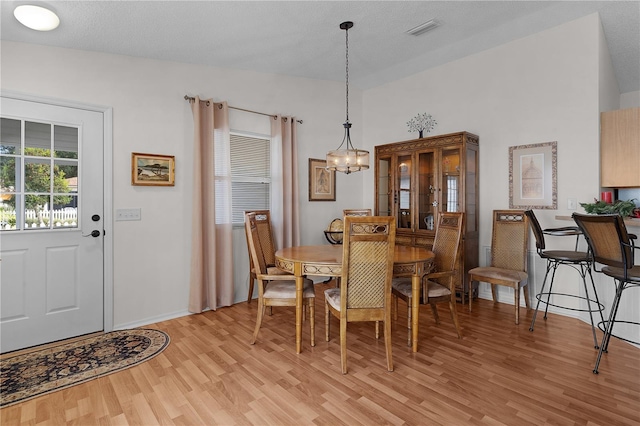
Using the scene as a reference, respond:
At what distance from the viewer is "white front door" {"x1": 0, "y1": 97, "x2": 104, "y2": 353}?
9.14 feet

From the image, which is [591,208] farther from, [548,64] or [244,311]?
[244,311]

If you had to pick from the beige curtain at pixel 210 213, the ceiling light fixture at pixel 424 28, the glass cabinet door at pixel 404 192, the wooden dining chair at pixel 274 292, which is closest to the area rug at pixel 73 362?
the beige curtain at pixel 210 213

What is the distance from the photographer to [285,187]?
4.39 metres

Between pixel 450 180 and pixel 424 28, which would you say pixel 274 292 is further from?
pixel 424 28

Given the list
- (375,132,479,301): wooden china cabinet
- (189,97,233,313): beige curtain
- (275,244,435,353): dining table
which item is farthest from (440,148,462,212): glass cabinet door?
(189,97,233,313): beige curtain

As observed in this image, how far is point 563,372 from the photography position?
91.2 inches

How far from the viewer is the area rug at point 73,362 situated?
2201 mm

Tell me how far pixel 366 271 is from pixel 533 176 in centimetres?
260

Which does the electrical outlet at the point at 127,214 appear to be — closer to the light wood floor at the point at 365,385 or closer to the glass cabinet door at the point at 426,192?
the light wood floor at the point at 365,385

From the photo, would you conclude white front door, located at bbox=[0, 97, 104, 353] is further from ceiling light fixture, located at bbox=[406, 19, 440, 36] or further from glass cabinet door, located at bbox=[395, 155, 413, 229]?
glass cabinet door, located at bbox=[395, 155, 413, 229]

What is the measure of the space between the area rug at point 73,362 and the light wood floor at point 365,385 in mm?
127

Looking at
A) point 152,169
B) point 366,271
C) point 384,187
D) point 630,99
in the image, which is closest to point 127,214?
point 152,169

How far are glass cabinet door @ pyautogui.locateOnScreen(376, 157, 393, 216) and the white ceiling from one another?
4.47ft

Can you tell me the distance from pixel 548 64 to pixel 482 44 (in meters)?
0.74
